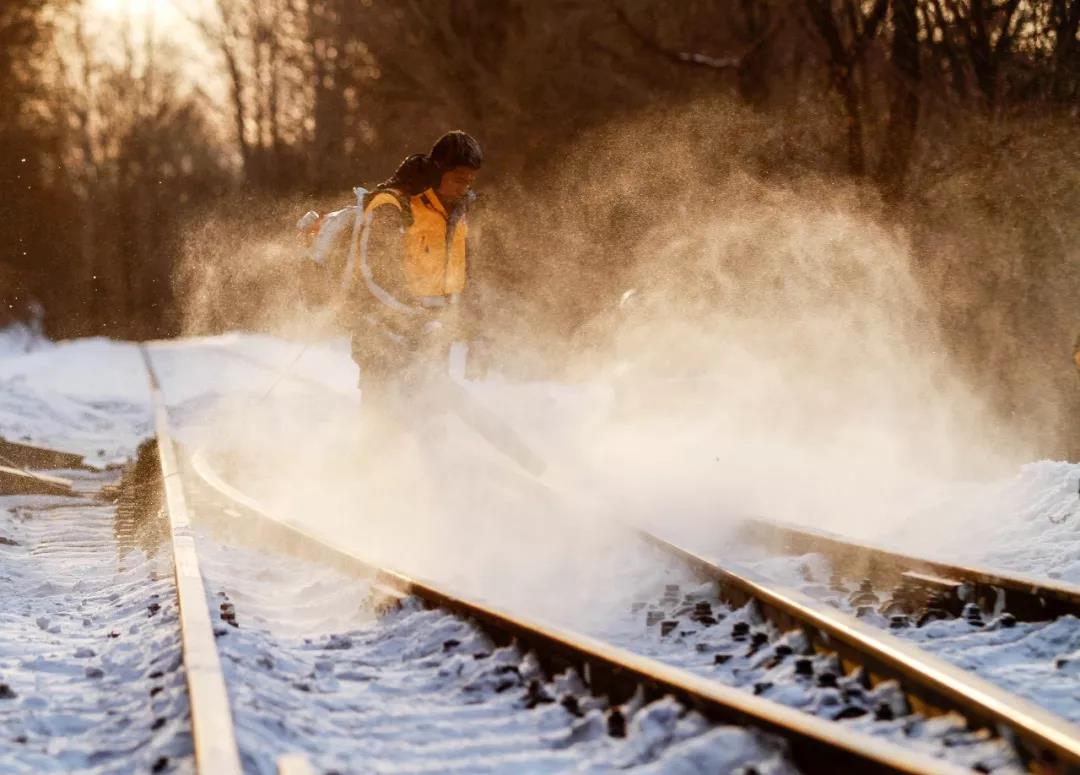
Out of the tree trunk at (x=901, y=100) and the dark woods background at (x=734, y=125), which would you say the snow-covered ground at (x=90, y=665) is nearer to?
the dark woods background at (x=734, y=125)

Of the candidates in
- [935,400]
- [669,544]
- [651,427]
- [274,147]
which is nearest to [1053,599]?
[669,544]

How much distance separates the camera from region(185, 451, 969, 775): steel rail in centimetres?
251

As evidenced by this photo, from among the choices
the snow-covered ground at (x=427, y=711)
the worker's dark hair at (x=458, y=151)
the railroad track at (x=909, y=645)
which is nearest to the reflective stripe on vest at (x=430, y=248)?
the worker's dark hair at (x=458, y=151)

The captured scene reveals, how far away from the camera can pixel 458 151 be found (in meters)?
6.75

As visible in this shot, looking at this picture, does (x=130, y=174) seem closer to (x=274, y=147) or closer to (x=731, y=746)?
(x=274, y=147)

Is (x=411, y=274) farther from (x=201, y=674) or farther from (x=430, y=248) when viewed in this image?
(x=201, y=674)

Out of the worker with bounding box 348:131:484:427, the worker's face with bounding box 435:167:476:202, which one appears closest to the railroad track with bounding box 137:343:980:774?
the worker with bounding box 348:131:484:427

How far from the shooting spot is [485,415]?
8039 mm

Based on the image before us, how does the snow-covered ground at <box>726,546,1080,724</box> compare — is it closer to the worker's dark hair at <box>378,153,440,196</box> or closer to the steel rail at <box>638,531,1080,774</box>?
the steel rail at <box>638,531,1080,774</box>

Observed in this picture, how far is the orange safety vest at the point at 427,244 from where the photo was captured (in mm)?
6988

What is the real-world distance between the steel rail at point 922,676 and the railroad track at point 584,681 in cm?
45

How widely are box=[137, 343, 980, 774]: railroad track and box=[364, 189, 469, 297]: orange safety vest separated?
2.24 meters

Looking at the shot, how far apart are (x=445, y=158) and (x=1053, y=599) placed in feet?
14.7

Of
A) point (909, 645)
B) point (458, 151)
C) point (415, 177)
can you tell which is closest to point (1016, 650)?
point (909, 645)
